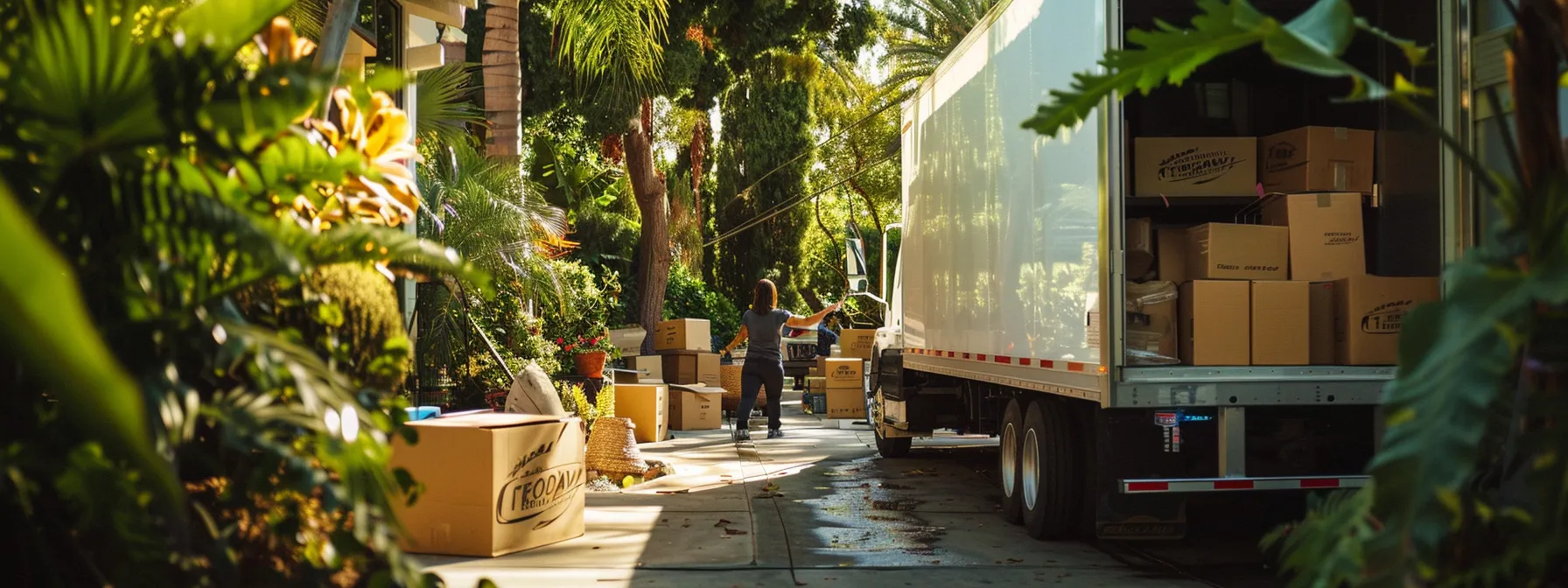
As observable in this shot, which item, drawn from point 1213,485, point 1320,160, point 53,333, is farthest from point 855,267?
point 53,333

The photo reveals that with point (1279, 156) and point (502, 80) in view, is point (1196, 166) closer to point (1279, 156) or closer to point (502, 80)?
point (1279, 156)

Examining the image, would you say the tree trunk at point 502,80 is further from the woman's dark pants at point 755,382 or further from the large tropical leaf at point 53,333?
the large tropical leaf at point 53,333

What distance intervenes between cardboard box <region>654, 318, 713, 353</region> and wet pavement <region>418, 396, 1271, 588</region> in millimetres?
6773

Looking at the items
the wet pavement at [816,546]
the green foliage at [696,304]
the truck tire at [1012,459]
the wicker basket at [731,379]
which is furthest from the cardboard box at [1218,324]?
the green foliage at [696,304]

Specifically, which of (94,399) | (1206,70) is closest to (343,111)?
(94,399)

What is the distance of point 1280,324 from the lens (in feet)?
22.3

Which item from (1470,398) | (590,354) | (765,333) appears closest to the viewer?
(1470,398)

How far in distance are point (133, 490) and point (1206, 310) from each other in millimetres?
5878

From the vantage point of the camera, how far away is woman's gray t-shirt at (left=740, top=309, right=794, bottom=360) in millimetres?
14133

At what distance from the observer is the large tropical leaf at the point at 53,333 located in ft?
3.35

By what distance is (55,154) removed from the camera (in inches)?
68.2

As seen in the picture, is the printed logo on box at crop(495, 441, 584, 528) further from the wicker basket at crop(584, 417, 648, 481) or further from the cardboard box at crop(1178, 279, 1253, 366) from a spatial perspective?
the cardboard box at crop(1178, 279, 1253, 366)

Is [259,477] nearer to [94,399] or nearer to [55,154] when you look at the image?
[55,154]

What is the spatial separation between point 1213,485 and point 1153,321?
0.93 m
